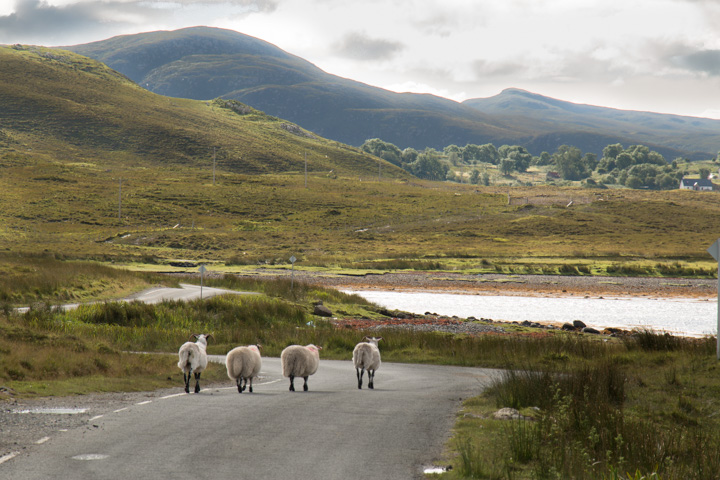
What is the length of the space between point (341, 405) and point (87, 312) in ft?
67.5

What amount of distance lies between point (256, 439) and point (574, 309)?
1734 inches

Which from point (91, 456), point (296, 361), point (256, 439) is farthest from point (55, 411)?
point (296, 361)

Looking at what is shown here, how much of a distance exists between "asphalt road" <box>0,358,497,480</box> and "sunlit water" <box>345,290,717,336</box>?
2768cm

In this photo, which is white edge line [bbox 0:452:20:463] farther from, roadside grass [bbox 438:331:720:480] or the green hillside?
the green hillside

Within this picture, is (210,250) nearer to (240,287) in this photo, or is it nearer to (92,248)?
(92,248)

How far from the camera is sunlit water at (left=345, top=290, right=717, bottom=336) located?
42.8 meters

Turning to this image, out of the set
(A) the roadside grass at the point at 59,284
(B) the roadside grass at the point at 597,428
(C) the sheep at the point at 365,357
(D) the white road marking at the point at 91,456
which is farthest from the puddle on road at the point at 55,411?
(A) the roadside grass at the point at 59,284

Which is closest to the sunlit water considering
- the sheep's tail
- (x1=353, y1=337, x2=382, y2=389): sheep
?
(x1=353, y1=337, x2=382, y2=389): sheep

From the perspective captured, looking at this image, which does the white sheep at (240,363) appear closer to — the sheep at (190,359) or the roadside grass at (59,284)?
the sheep at (190,359)

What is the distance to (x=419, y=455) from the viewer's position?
10.4 m

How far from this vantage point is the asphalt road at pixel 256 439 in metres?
8.96

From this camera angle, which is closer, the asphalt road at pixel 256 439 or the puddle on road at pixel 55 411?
the asphalt road at pixel 256 439

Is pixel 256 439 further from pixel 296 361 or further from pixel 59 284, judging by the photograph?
pixel 59 284

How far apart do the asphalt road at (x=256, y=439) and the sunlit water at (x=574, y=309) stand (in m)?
27.7
